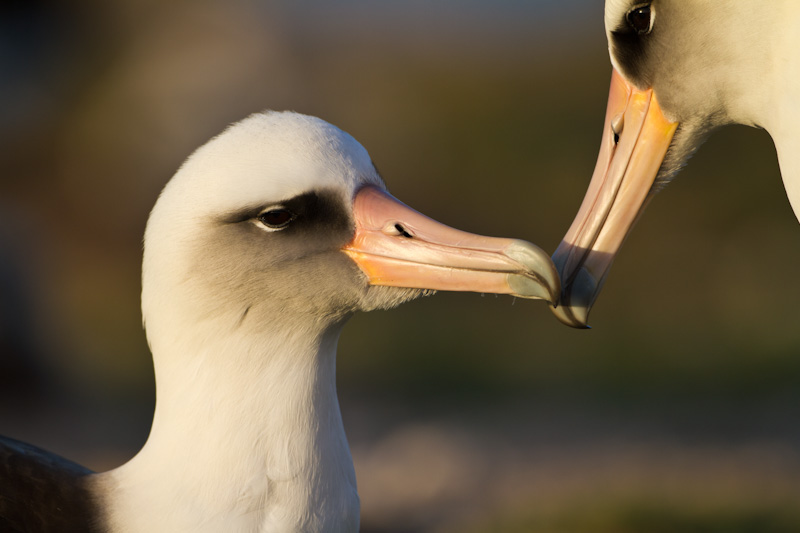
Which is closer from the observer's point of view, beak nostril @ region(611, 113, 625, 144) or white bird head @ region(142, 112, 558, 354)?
white bird head @ region(142, 112, 558, 354)

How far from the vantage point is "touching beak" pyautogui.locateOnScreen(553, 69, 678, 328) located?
2.61m

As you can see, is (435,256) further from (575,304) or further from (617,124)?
(617,124)

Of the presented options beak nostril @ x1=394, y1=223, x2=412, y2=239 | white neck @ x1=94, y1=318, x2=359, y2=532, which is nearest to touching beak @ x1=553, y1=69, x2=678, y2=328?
beak nostril @ x1=394, y1=223, x2=412, y2=239

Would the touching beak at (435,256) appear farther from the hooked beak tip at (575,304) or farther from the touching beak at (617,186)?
the touching beak at (617,186)

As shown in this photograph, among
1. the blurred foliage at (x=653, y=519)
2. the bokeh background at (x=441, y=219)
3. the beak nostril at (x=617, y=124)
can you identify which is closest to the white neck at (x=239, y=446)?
the beak nostril at (x=617, y=124)

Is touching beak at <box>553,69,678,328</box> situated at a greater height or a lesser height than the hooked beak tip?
greater

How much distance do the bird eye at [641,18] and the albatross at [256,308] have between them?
86cm

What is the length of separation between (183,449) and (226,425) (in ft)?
0.46

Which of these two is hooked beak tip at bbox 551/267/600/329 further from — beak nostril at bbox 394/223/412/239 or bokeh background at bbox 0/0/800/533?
bokeh background at bbox 0/0/800/533

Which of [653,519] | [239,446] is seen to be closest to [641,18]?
[239,446]

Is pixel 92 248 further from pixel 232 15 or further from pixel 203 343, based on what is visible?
pixel 203 343

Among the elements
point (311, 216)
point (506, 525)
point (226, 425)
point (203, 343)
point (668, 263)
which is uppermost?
point (311, 216)

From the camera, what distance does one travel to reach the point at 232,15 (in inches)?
374

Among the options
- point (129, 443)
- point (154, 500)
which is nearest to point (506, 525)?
point (129, 443)
